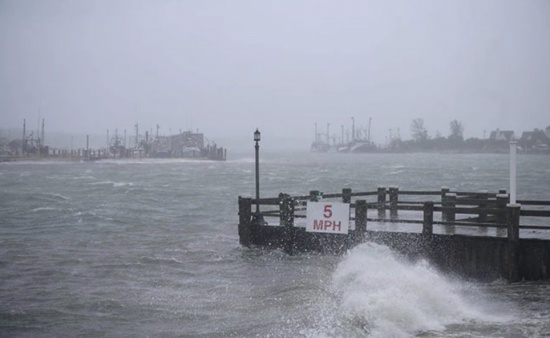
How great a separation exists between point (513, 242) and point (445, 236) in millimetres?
1657

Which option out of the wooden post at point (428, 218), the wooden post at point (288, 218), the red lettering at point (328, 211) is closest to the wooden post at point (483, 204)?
the wooden post at point (428, 218)

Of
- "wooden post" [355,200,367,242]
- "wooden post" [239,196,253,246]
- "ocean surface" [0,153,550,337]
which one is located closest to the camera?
"ocean surface" [0,153,550,337]

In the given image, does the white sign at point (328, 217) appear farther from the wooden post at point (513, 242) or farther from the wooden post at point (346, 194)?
the wooden post at point (513, 242)

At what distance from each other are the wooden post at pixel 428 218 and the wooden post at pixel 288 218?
421cm

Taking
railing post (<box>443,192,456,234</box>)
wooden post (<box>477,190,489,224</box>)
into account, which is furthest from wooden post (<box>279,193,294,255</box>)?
wooden post (<box>477,190,489,224</box>)

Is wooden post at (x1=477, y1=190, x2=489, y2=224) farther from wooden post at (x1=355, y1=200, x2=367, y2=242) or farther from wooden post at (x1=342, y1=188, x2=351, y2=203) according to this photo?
wooden post at (x1=342, y1=188, x2=351, y2=203)

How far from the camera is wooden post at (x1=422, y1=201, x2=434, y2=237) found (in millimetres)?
14258

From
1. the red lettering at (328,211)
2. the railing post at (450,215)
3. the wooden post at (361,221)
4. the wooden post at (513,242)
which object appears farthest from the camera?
the red lettering at (328,211)

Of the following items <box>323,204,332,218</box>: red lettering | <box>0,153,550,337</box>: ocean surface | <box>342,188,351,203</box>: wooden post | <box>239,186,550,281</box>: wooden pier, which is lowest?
<box>0,153,550,337</box>: ocean surface

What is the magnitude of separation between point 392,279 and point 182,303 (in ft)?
16.1

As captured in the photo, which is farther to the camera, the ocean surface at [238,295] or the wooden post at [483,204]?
the wooden post at [483,204]

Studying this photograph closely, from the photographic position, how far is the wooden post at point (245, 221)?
17.8 m

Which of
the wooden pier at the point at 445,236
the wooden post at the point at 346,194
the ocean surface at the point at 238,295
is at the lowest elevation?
the ocean surface at the point at 238,295

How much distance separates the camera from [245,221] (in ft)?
59.1
